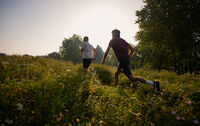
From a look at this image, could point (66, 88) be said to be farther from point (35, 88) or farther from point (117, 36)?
point (117, 36)

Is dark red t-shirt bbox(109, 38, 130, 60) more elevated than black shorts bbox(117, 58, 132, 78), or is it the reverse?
dark red t-shirt bbox(109, 38, 130, 60)

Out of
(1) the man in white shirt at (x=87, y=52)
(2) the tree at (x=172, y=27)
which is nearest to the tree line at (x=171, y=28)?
(2) the tree at (x=172, y=27)

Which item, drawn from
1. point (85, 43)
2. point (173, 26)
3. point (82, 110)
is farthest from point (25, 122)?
point (173, 26)

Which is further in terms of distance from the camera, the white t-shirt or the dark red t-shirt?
the white t-shirt

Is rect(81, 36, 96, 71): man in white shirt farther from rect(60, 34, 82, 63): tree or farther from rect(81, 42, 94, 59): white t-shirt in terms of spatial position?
rect(60, 34, 82, 63): tree

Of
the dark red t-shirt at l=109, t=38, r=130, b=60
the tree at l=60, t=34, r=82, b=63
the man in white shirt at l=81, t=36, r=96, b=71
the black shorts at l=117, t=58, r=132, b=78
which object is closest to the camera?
the black shorts at l=117, t=58, r=132, b=78

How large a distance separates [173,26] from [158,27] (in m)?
1.19

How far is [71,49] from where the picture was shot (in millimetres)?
39969

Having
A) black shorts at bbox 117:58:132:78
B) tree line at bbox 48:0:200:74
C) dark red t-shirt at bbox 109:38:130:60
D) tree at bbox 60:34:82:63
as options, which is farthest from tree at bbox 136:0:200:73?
tree at bbox 60:34:82:63

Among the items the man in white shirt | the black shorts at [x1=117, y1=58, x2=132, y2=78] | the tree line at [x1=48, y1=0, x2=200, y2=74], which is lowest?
the black shorts at [x1=117, y1=58, x2=132, y2=78]

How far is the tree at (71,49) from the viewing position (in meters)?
39.5

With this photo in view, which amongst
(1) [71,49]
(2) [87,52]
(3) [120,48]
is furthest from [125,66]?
(1) [71,49]

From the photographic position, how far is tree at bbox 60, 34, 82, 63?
129 ft

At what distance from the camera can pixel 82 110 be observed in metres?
2.92
